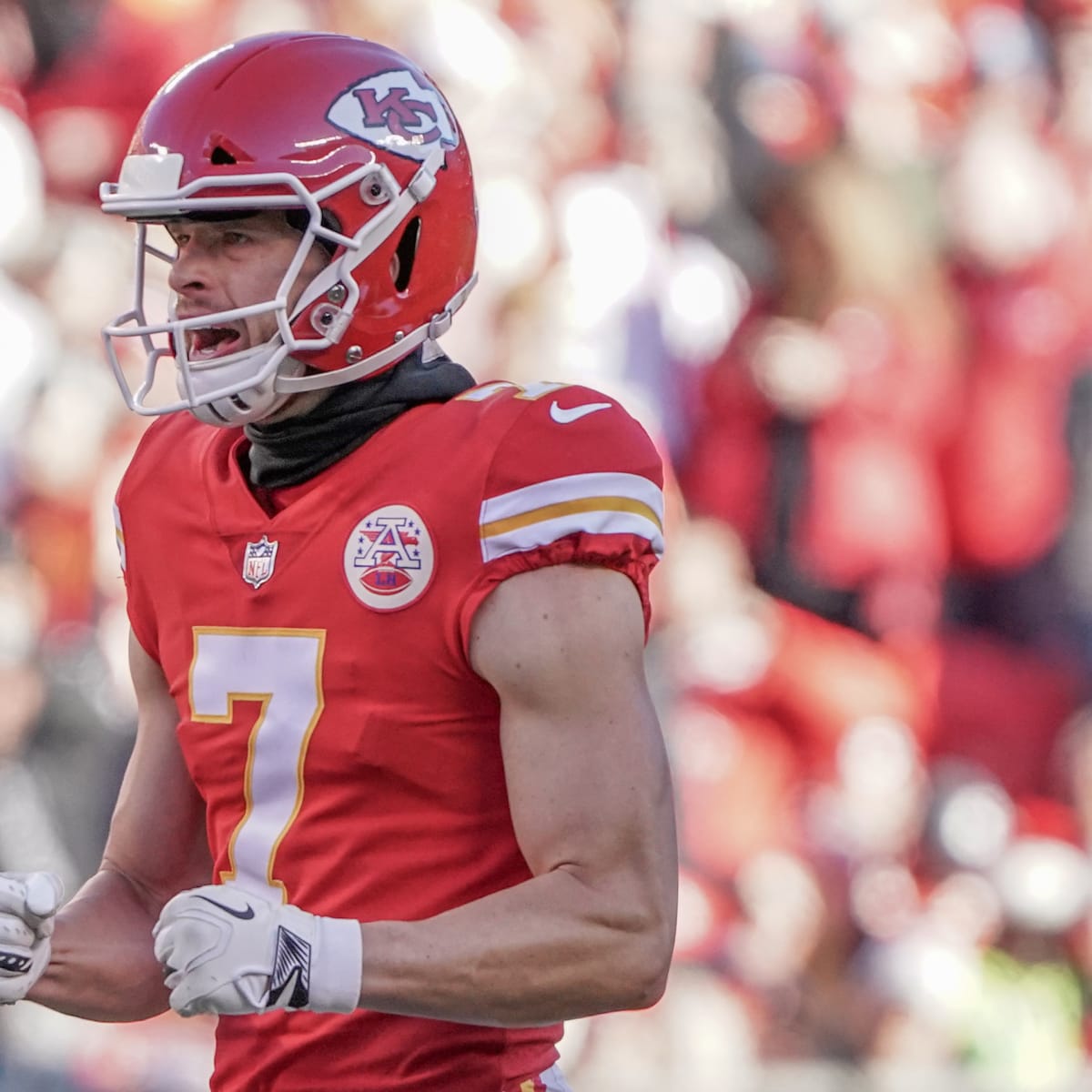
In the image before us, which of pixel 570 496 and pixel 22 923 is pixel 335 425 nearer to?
pixel 570 496

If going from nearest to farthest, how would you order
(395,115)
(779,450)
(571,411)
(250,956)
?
(250,956), (571,411), (395,115), (779,450)

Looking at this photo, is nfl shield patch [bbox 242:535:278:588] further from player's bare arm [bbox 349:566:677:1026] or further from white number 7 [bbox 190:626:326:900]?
player's bare arm [bbox 349:566:677:1026]

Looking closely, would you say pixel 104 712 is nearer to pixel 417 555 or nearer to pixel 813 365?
pixel 813 365

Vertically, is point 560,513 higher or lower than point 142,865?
higher

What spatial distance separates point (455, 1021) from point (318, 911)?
6.6 inches

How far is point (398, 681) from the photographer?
63.3 inches

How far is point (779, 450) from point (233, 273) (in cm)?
231

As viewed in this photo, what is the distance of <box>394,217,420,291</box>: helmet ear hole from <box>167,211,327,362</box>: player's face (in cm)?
9

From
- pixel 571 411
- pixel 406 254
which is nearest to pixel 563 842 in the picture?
pixel 571 411

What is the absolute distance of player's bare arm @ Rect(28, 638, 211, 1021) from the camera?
1.79m

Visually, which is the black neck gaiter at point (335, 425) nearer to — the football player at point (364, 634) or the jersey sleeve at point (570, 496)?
the football player at point (364, 634)

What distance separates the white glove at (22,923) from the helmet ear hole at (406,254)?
616mm

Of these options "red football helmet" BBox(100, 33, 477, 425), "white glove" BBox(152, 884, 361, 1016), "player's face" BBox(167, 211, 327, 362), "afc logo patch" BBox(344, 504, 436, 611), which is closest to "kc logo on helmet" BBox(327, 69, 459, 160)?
"red football helmet" BBox(100, 33, 477, 425)

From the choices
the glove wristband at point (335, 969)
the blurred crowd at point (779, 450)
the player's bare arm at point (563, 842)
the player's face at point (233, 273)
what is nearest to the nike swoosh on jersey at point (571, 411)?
the player's bare arm at point (563, 842)
